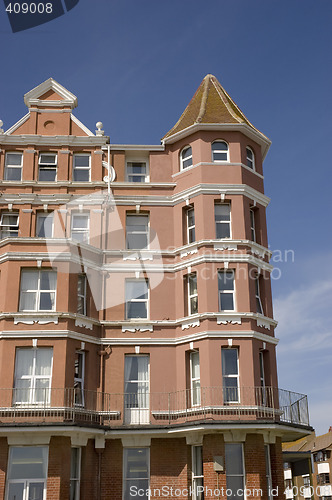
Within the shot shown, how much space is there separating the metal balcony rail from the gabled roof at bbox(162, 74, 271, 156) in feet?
40.1

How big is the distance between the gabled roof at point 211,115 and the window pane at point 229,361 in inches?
423

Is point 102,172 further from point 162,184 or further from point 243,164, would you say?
point 243,164

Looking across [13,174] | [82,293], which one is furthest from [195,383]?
[13,174]

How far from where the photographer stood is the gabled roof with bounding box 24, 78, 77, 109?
101ft

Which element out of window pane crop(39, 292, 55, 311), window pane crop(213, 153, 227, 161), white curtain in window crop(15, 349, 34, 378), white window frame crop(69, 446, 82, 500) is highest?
window pane crop(213, 153, 227, 161)

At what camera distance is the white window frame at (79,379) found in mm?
24516

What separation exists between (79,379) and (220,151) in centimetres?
1252

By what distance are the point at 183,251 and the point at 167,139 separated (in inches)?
239

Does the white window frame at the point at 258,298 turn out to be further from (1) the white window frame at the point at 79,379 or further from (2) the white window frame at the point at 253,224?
(1) the white window frame at the point at 79,379

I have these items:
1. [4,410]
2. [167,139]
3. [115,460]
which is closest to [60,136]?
[167,139]

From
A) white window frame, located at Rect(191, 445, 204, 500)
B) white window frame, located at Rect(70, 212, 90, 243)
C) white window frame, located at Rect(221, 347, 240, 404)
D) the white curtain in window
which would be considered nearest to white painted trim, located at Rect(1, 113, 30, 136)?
white window frame, located at Rect(70, 212, 90, 243)

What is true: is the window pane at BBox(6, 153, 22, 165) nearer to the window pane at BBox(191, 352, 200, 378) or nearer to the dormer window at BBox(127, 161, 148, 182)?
the dormer window at BBox(127, 161, 148, 182)

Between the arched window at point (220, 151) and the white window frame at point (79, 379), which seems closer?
the white window frame at point (79, 379)

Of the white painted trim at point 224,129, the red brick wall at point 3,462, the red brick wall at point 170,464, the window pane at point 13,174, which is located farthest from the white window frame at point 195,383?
the window pane at point 13,174
